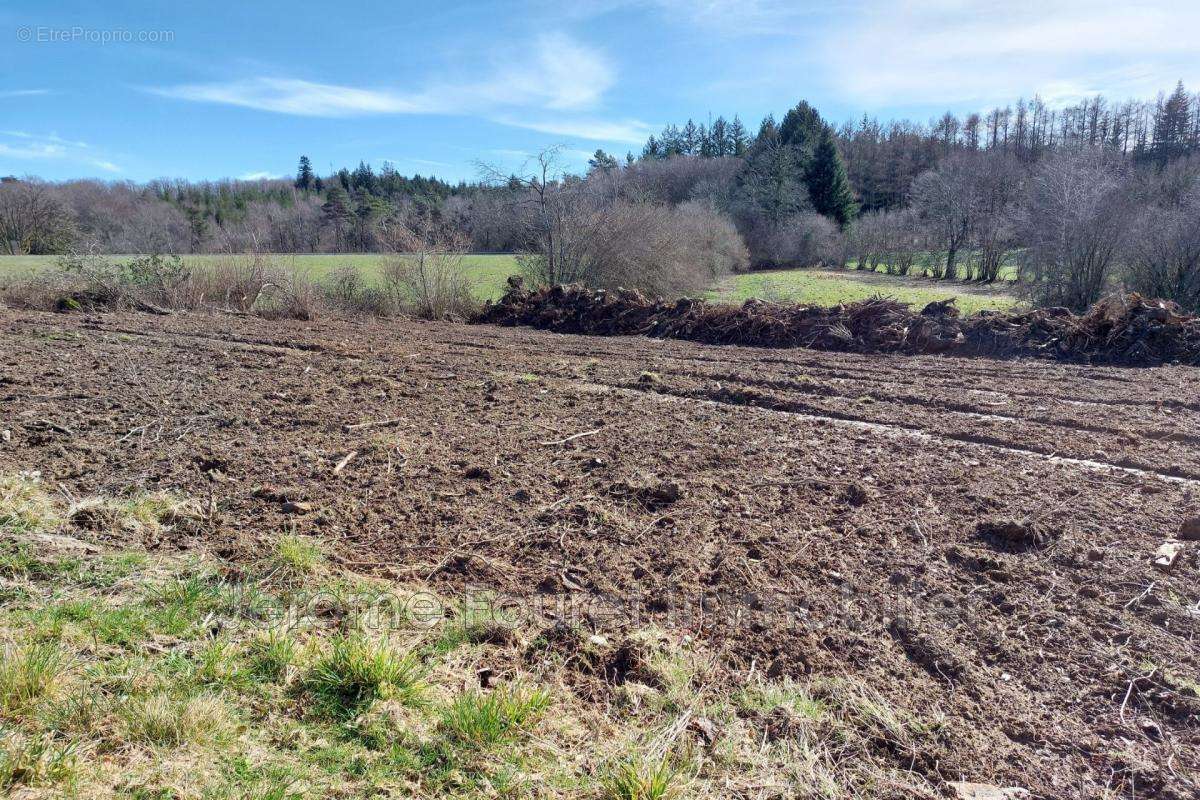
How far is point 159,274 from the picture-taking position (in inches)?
674

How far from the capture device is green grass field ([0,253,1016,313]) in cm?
2227

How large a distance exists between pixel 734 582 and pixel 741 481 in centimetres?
145

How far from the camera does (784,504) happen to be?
4.43 metres

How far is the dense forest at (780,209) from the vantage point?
820 inches

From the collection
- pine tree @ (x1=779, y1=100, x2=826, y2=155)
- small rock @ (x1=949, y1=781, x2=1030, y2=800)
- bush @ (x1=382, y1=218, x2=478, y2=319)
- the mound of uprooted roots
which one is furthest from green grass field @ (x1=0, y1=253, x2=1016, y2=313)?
pine tree @ (x1=779, y1=100, x2=826, y2=155)

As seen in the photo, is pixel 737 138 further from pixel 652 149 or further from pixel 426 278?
pixel 426 278

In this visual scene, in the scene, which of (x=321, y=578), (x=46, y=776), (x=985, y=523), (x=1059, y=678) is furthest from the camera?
(x=985, y=523)

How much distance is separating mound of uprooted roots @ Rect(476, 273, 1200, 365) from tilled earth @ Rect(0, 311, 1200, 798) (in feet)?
5.05

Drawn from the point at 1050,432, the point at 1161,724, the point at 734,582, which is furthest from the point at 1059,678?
the point at 1050,432

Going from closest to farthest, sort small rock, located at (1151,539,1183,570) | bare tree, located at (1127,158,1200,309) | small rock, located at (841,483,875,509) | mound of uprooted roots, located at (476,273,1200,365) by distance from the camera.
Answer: small rock, located at (1151,539,1183,570) → small rock, located at (841,483,875,509) → mound of uprooted roots, located at (476,273,1200,365) → bare tree, located at (1127,158,1200,309)

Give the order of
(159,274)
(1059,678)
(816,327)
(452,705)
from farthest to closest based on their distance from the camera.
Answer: (159,274), (816,327), (1059,678), (452,705)

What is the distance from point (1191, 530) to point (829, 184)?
63.3 metres

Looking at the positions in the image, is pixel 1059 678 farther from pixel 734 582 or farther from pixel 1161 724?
pixel 734 582

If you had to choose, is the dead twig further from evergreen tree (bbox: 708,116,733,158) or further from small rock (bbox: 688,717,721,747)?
evergreen tree (bbox: 708,116,733,158)
